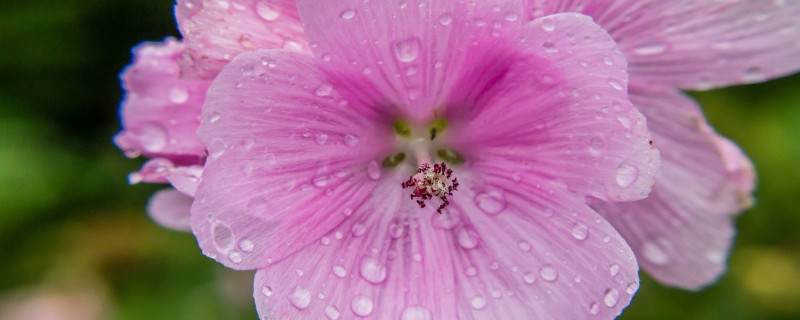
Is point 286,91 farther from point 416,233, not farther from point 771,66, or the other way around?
point 771,66

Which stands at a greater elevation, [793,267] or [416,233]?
[416,233]

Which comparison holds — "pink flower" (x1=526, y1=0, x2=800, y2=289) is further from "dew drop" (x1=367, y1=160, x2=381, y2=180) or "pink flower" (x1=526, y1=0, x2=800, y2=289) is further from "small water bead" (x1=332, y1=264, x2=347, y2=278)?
"small water bead" (x1=332, y1=264, x2=347, y2=278)

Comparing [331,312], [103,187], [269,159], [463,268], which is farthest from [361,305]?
[103,187]

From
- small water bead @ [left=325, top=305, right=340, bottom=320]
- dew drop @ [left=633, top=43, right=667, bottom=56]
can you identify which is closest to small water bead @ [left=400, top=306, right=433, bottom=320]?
small water bead @ [left=325, top=305, right=340, bottom=320]

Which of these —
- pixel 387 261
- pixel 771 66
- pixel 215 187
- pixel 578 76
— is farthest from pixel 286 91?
pixel 771 66

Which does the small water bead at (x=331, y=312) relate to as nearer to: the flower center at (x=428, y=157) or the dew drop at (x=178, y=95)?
the flower center at (x=428, y=157)

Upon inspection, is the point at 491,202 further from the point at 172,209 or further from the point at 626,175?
the point at 172,209
